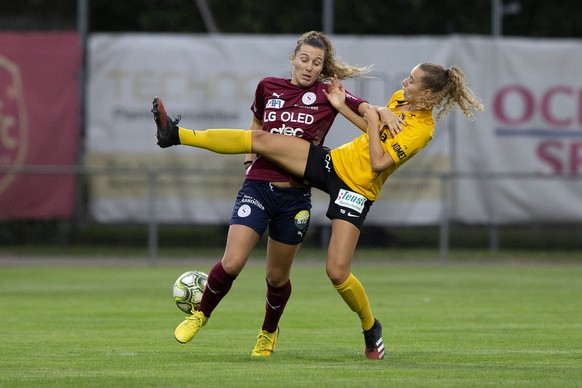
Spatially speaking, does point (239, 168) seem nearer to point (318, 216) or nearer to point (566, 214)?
point (318, 216)

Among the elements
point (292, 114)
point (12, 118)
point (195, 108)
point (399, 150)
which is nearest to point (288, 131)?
point (292, 114)

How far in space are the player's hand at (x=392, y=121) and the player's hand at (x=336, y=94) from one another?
0.28m

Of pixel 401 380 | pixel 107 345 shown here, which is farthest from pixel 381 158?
pixel 107 345

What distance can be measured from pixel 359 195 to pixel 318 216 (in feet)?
42.0

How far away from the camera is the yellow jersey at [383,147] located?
8867 mm

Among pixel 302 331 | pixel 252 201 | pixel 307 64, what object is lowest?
pixel 302 331

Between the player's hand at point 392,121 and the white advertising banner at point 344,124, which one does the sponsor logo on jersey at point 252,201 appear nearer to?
the player's hand at point 392,121

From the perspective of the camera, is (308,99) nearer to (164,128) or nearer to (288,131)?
(288,131)

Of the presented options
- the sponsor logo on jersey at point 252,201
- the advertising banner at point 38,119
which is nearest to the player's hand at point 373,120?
the sponsor logo on jersey at point 252,201

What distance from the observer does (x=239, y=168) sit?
21922 mm

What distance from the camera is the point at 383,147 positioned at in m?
8.88

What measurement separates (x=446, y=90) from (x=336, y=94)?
2.54ft

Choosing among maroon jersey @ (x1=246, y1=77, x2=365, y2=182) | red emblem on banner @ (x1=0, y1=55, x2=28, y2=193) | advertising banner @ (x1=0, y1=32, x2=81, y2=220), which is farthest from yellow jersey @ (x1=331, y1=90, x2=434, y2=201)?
red emblem on banner @ (x1=0, y1=55, x2=28, y2=193)

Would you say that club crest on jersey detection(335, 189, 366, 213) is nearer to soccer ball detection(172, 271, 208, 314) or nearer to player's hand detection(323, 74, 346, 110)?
player's hand detection(323, 74, 346, 110)
